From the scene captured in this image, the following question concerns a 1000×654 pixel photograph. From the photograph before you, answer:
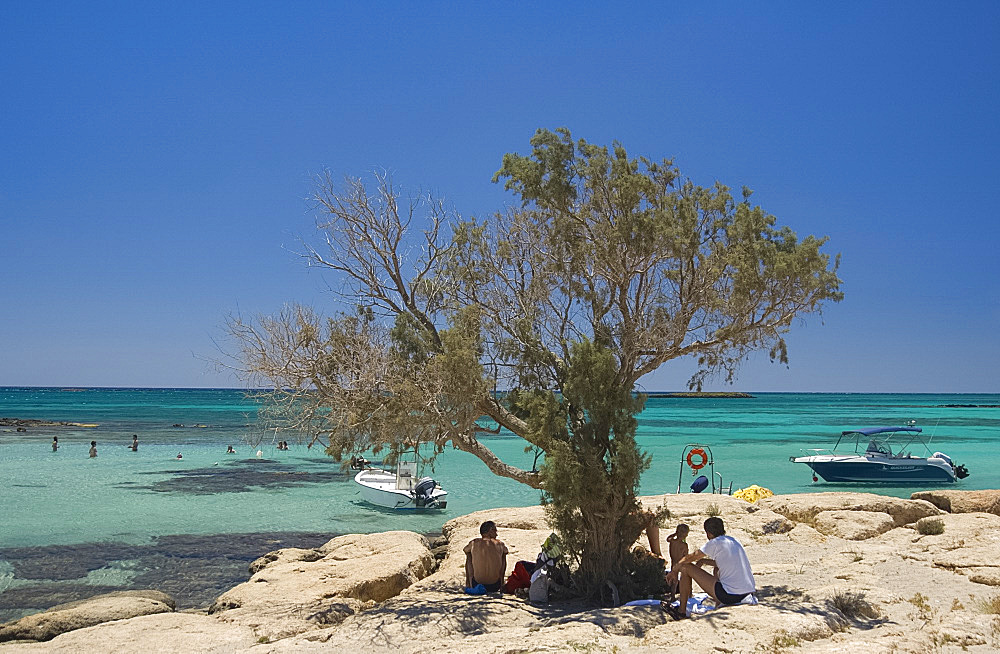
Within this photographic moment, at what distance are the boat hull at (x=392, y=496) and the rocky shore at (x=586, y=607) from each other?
749cm

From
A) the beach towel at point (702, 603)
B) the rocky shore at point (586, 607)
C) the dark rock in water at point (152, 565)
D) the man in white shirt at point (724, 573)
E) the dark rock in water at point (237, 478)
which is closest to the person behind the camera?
the rocky shore at point (586, 607)

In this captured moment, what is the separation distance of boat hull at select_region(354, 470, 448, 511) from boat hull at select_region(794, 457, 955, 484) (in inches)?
641

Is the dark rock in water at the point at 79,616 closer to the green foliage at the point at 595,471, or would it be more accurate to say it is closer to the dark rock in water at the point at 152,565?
the dark rock in water at the point at 152,565

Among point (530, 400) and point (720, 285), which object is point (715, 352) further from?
point (530, 400)

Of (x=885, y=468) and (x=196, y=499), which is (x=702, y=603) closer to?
(x=196, y=499)

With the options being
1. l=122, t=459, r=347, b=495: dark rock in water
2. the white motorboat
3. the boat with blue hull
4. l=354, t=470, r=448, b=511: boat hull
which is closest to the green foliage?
the white motorboat

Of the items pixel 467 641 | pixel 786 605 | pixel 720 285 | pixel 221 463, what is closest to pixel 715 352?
pixel 720 285

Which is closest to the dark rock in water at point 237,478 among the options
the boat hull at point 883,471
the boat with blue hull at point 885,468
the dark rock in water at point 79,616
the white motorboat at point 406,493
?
the white motorboat at point 406,493

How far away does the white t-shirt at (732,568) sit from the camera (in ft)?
28.8

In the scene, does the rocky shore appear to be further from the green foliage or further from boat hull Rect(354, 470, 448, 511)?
boat hull Rect(354, 470, 448, 511)

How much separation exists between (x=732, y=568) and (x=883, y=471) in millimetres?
24231

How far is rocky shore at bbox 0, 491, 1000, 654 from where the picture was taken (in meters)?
7.48

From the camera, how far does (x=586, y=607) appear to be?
31.4 ft

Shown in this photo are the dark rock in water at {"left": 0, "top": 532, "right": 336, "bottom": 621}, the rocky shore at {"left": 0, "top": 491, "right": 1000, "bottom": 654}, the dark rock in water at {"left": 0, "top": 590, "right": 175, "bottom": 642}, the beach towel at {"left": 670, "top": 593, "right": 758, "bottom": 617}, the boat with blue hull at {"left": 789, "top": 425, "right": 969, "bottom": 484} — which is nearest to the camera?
the rocky shore at {"left": 0, "top": 491, "right": 1000, "bottom": 654}
